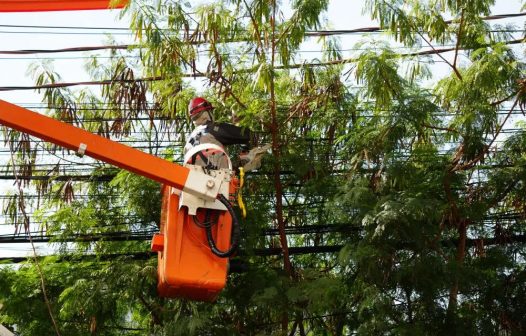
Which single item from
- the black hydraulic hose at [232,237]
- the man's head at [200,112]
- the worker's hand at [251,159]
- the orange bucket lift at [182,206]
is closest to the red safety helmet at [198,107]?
the man's head at [200,112]

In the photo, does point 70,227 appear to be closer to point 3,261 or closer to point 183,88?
point 3,261

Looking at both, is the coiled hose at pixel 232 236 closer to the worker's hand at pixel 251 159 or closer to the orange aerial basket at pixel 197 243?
the orange aerial basket at pixel 197 243

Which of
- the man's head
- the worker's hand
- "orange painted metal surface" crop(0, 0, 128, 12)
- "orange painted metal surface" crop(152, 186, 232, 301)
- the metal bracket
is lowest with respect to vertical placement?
"orange painted metal surface" crop(152, 186, 232, 301)

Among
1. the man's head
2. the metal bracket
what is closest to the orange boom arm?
the metal bracket

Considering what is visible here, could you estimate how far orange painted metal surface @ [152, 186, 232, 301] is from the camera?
7.21 metres

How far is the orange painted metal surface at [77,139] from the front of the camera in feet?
23.2

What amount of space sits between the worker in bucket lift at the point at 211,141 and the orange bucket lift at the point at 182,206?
173mm

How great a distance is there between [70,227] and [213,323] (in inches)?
87.9

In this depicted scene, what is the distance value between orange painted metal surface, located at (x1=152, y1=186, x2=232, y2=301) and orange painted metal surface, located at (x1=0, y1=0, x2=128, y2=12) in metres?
3.58

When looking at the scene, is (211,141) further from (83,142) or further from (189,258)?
(83,142)

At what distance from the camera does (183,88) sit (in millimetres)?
10875

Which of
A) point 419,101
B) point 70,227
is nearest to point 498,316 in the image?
point 419,101

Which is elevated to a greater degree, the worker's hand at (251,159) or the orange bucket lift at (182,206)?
the worker's hand at (251,159)

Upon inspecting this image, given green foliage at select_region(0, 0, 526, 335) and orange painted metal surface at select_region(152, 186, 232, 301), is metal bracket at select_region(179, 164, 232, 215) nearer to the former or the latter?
orange painted metal surface at select_region(152, 186, 232, 301)
